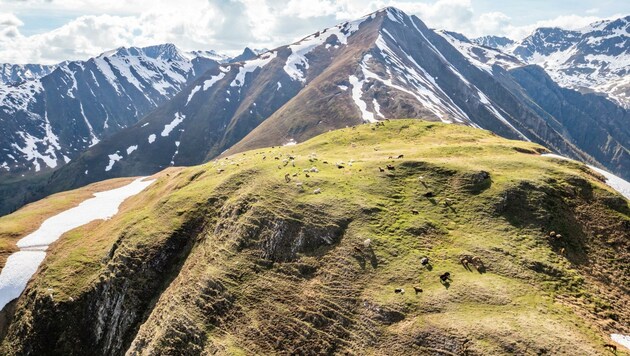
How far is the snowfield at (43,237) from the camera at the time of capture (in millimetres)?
58406

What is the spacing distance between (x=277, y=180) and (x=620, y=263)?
34.7 m

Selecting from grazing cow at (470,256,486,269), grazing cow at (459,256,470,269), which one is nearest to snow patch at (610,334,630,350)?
grazing cow at (470,256,486,269)

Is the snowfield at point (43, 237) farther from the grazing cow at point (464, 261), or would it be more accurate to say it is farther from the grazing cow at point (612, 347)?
the grazing cow at point (612, 347)

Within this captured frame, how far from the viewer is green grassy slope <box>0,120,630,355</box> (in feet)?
97.5

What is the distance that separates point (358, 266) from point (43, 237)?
2527 inches

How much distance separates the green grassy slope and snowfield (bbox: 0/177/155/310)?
20.0 ft

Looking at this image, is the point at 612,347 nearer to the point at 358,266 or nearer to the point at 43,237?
the point at 358,266

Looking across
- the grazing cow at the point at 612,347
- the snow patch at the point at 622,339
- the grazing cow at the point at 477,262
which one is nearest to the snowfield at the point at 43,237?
the grazing cow at the point at 477,262

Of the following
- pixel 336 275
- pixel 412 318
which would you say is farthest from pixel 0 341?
pixel 412 318

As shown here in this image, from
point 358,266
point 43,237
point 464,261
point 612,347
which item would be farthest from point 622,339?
point 43,237

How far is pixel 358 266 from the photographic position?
35.7 m

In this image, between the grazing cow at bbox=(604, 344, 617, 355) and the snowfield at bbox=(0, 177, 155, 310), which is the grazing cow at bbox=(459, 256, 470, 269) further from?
the snowfield at bbox=(0, 177, 155, 310)

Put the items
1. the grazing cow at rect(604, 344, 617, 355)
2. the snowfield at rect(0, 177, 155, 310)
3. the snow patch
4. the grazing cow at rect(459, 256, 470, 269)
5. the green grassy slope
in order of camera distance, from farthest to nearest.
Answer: the snowfield at rect(0, 177, 155, 310)
the grazing cow at rect(459, 256, 470, 269)
the green grassy slope
the snow patch
the grazing cow at rect(604, 344, 617, 355)

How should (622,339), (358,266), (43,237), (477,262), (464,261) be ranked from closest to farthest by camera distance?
(622,339)
(477,262)
(464,261)
(358,266)
(43,237)
